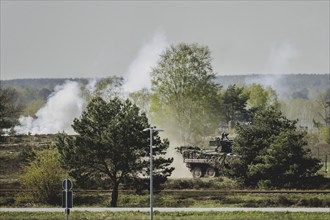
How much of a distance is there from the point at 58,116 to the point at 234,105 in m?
29.3

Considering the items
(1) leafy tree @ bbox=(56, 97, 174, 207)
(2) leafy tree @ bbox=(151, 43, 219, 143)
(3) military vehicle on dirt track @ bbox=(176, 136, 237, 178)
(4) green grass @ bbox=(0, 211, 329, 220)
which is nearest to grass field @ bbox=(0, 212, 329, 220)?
(4) green grass @ bbox=(0, 211, 329, 220)

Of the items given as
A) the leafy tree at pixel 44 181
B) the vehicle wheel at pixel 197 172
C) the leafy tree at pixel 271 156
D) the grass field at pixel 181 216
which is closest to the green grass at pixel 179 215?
the grass field at pixel 181 216

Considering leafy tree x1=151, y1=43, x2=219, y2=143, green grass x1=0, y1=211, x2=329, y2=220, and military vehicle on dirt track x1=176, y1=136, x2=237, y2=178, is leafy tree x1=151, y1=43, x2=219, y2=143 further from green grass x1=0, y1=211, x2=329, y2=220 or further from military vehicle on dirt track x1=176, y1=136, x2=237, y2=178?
green grass x1=0, y1=211, x2=329, y2=220

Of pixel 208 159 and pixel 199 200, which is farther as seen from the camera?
pixel 208 159

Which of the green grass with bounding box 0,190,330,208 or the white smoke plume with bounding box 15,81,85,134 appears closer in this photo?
the green grass with bounding box 0,190,330,208

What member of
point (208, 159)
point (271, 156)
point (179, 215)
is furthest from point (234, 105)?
point (179, 215)

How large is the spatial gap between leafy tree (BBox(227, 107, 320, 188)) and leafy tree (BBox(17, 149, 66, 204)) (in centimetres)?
1456

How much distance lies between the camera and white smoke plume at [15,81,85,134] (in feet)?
360

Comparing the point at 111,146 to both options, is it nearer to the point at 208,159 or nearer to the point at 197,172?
the point at 208,159

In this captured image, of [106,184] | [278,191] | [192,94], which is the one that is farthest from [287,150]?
[192,94]

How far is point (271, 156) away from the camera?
56.7 metres

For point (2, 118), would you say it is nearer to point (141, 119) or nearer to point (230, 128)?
point (141, 119)

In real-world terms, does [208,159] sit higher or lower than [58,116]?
lower

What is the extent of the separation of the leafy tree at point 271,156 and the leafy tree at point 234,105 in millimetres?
43769
